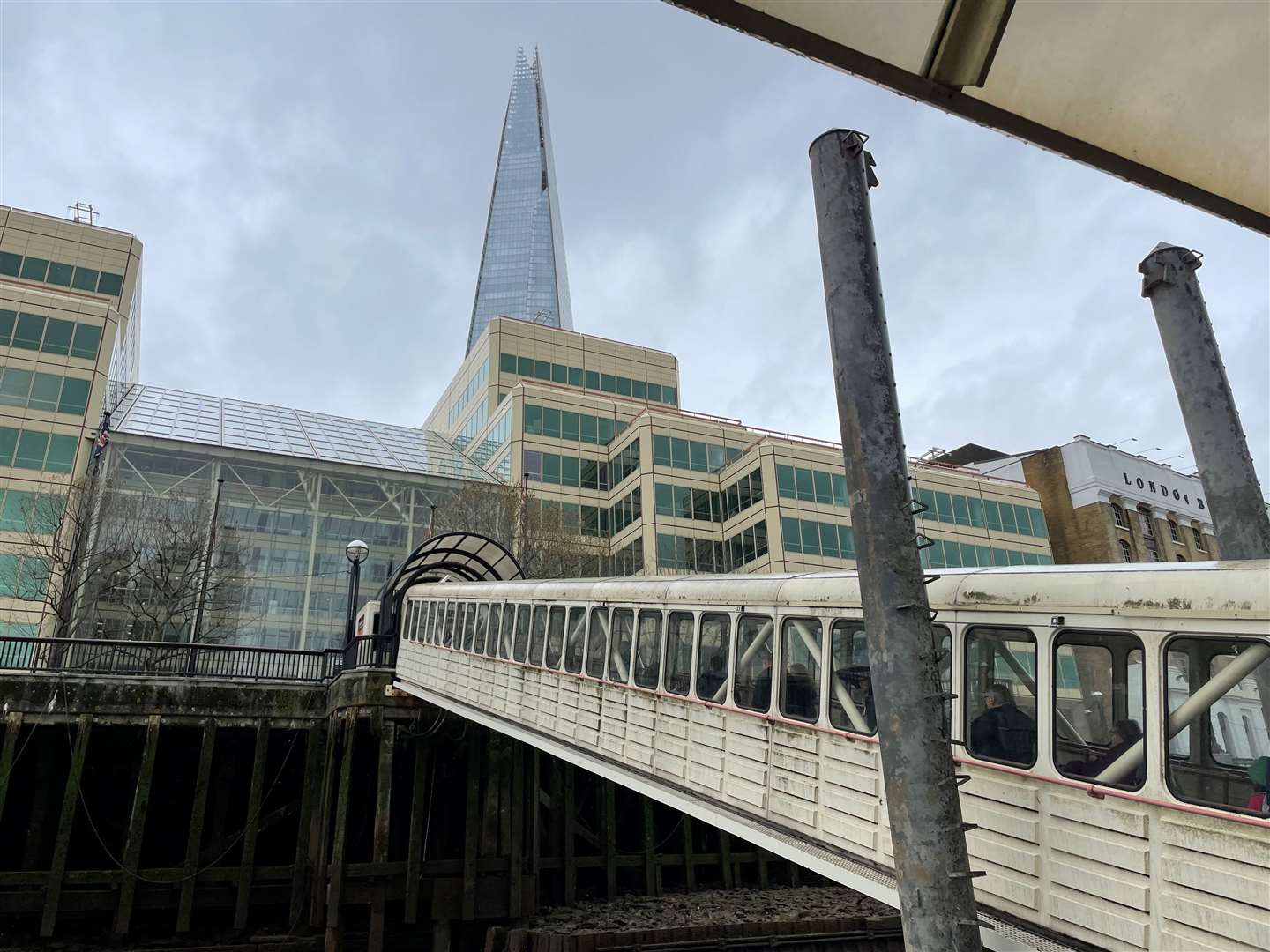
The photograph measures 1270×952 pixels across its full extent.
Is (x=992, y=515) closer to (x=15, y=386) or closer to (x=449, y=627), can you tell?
(x=449, y=627)

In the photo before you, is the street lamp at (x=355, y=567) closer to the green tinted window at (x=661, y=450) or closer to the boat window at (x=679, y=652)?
the boat window at (x=679, y=652)

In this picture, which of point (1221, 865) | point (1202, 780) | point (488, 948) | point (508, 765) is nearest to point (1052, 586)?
point (1202, 780)

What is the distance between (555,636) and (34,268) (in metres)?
45.6

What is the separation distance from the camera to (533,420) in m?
44.4

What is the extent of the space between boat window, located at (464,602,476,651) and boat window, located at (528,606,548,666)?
2680 millimetres

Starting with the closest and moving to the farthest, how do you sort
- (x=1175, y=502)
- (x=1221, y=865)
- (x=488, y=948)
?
(x=1221, y=865) → (x=488, y=948) → (x=1175, y=502)

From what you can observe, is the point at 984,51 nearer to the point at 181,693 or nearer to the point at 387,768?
the point at 387,768

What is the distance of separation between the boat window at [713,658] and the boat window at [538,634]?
13.2ft

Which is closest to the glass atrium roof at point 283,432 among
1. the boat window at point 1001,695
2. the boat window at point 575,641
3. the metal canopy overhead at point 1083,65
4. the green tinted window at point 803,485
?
the green tinted window at point 803,485

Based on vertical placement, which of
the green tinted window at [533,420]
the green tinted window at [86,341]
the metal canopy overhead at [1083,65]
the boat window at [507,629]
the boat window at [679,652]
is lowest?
the boat window at [679,652]

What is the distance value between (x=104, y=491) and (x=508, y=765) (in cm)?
2212

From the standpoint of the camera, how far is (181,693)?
1811cm

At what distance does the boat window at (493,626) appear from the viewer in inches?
545

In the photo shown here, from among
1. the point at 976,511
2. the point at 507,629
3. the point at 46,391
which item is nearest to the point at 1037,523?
the point at 976,511
